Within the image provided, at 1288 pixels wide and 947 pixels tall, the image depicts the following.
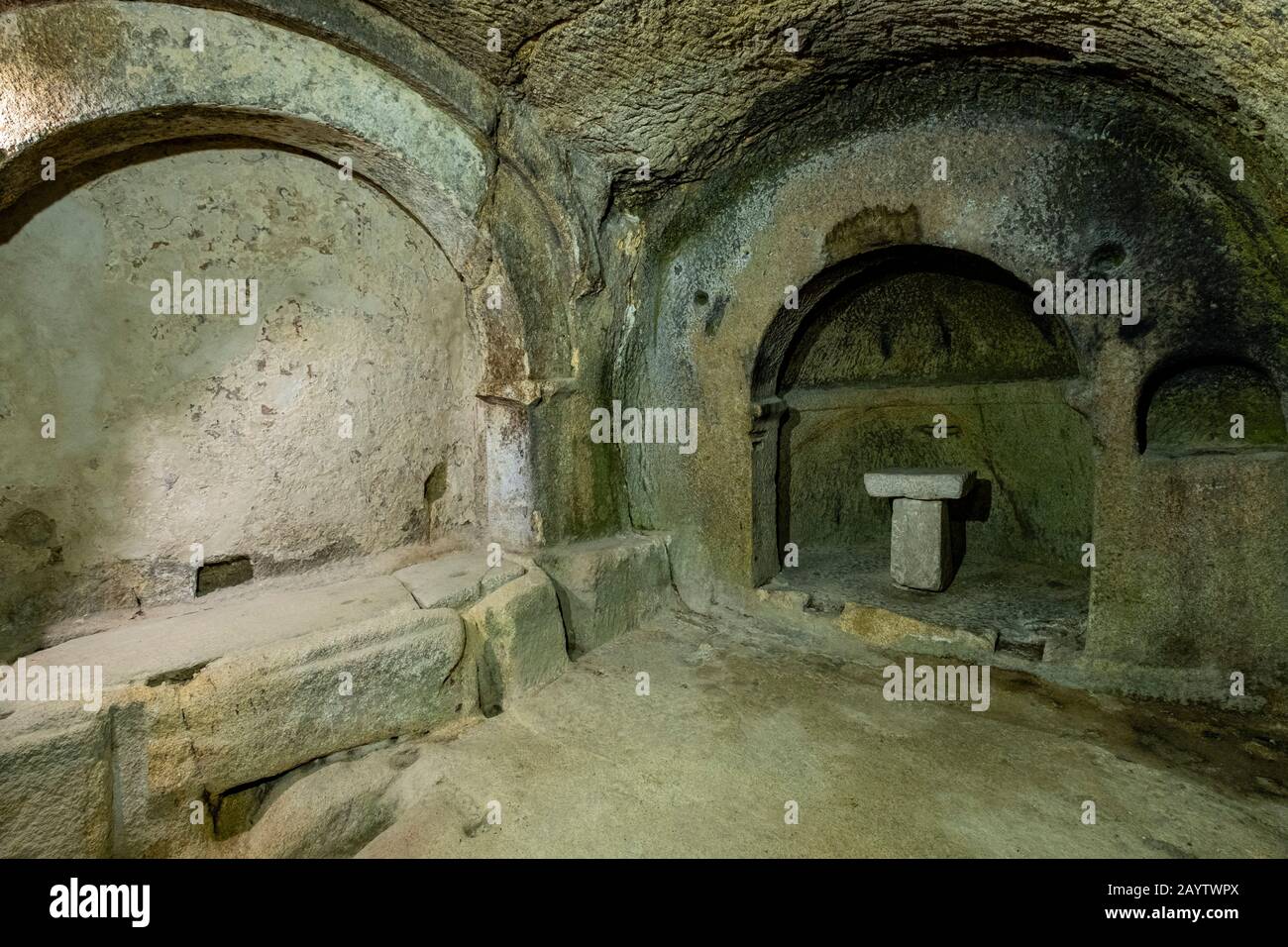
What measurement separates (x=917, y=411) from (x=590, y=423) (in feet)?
8.72

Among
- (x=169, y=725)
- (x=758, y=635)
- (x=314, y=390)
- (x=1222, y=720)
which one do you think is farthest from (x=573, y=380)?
(x=1222, y=720)

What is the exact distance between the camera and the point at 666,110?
121 inches

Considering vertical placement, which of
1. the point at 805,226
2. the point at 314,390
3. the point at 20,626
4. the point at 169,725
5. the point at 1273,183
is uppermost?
the point at 805,226

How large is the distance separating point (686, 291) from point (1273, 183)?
8.43ft

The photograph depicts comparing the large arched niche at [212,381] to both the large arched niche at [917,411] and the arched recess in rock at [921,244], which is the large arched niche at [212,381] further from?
the large arched niche at [917,411]

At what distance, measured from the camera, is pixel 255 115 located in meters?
2.62

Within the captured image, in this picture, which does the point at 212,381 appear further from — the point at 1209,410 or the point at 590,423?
the point at 1209,410

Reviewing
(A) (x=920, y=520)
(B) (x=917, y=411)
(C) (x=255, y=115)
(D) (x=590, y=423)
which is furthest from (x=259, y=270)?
(B) (x=917, y=411)

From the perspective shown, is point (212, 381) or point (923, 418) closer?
point (212, 381)

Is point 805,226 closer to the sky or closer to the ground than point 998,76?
closer to the ground

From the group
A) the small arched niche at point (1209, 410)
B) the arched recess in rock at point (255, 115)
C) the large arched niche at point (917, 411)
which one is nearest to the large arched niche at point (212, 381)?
the arched recess in rock at point (255, 115)

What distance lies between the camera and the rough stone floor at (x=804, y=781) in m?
2.07

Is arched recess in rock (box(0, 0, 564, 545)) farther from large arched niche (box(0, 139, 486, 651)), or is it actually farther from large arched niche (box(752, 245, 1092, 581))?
large arched niche (box(752, 245, 1092, 581))
